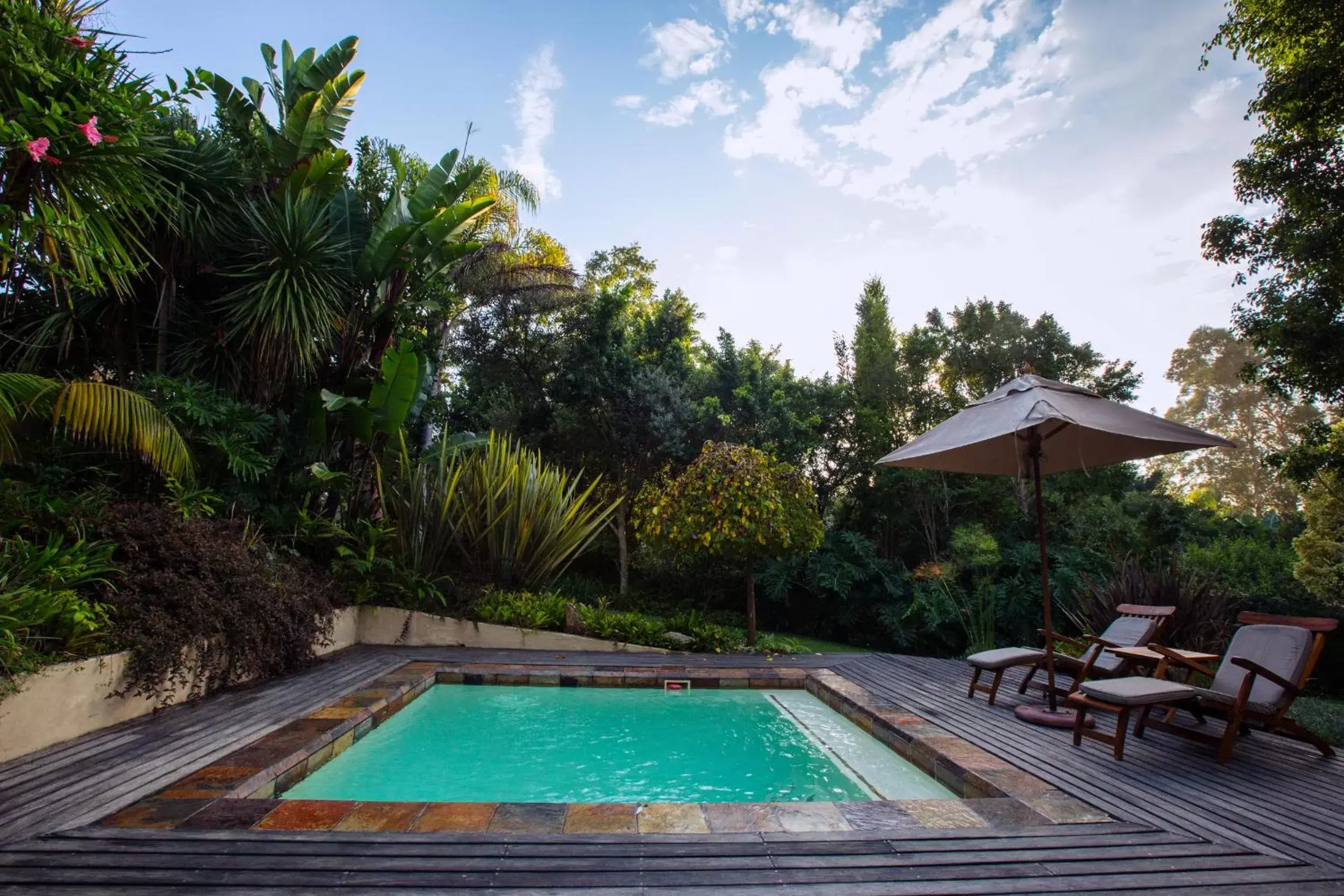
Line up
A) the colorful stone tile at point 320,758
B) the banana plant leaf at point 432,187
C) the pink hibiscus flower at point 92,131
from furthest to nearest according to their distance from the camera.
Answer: the banana plant leaf at point 432,187 → the colorful stone tile at point 320,758 → the pink hibiscus flower at point 92,131

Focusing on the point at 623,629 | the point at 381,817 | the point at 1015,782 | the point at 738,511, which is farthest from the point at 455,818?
the point at 623,629

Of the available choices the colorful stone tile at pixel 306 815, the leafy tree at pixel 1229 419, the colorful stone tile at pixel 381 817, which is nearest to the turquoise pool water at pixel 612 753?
the colorful stone tile at pixel 306 815

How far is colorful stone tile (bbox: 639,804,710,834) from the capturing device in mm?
2771

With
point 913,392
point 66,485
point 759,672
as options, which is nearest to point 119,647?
point 66,485

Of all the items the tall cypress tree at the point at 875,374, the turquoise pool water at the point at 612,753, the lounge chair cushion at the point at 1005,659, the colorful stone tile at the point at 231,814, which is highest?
the tall cypress tree at the point at 875,374

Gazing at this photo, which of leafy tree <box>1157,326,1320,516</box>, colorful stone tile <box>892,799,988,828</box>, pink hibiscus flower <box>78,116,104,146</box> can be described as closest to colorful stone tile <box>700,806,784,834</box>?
colorful stone tile <box>892,799,988,828</box>

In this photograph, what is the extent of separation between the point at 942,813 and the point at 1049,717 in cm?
224

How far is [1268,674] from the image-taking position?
3615 mm

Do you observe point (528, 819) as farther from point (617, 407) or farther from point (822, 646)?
point (617, 407)

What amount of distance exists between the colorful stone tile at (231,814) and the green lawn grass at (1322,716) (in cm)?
640

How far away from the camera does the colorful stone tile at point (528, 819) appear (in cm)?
275

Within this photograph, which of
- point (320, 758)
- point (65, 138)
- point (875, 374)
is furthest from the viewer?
point (875, 374)

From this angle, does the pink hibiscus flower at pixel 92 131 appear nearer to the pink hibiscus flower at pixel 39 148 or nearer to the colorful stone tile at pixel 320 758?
the pink hibiscus flower at pixel 39 148

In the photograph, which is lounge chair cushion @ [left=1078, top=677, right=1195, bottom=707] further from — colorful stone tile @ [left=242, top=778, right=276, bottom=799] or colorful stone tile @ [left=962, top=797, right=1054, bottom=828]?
colorful stone tile @ [left=242, top=778, right=276, bottom=799]
